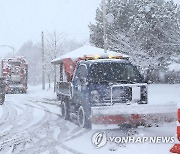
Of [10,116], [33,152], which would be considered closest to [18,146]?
[33,152]

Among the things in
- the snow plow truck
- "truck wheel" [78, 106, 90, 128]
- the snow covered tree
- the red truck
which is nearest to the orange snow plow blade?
the snow plow truck

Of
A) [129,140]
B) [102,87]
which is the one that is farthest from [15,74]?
[129,140]

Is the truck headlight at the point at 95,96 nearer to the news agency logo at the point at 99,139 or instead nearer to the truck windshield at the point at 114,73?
the truck windshield at the point at 114,73

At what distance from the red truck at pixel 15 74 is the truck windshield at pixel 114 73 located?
2512 centimetres

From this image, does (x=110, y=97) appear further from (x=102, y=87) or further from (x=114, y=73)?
(x=114, y=73)

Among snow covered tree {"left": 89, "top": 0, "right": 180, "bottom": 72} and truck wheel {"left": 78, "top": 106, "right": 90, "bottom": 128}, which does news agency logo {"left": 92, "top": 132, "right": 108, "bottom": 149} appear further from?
snow covered tree {"left": 89, "top": 0, "right": 180, "bottom": 72}

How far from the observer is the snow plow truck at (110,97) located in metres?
9.54

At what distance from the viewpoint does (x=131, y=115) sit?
961 centimetres

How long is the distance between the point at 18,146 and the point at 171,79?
31259 mm

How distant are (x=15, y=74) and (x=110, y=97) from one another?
26.4 meters

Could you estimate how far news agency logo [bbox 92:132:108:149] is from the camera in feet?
28.8

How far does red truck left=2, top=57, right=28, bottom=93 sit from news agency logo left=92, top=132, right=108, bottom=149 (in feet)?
87.4

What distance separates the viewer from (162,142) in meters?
8.67

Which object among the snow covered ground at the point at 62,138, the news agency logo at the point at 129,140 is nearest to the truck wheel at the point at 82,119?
the snow covered ground at the point at 62,138
